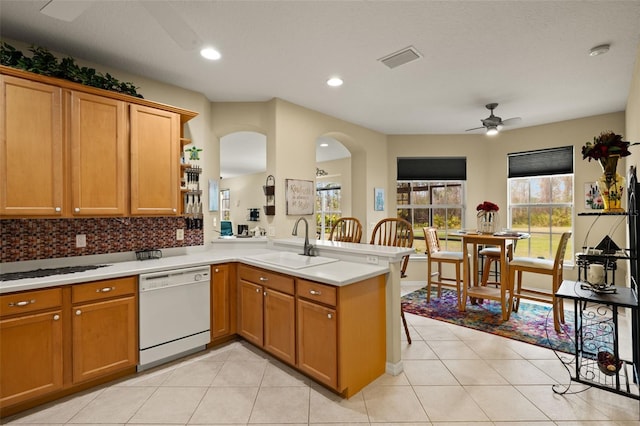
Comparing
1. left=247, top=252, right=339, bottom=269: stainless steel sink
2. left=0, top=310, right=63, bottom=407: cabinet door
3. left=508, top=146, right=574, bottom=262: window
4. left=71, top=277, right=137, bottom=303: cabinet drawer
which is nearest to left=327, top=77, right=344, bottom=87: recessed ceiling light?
left=247, top=252, right=339, bottom=269: stainless steel sink

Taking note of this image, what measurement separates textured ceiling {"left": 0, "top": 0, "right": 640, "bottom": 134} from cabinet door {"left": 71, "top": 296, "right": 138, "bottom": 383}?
1969 millimetres

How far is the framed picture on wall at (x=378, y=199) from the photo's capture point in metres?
5.29


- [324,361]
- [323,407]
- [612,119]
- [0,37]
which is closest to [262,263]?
[324,361]

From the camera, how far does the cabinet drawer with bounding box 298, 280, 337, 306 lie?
2110 millimetres

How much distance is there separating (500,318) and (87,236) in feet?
14.9

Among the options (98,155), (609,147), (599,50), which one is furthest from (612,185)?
(98,155)

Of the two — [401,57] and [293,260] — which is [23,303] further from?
[401,57]

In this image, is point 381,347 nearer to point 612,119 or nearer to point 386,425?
point 386,425

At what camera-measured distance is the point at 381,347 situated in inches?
97.5

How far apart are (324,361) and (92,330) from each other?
173 centimetres

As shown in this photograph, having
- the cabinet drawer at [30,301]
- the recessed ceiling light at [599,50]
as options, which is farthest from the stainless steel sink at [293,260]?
the recessed ceiling light at [599,50]

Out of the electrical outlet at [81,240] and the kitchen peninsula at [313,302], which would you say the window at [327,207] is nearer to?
the kitchen peninsula at [313,302]

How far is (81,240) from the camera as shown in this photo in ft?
8.84

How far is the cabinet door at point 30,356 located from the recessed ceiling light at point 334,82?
3051 mm
